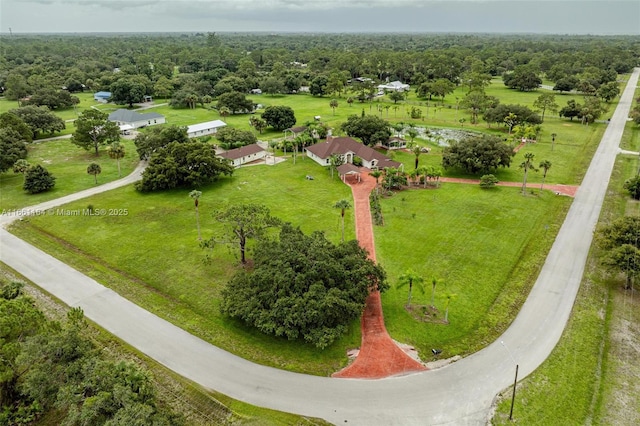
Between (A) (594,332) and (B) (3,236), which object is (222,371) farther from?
(B) (3,236)

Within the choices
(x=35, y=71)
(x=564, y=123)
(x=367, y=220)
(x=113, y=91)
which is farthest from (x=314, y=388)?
(x=35, y=71)

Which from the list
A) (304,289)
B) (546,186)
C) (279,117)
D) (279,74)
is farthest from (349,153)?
(279,74)

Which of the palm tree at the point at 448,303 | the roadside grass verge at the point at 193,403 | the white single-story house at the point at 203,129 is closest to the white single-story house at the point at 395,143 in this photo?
the white single-story house at the point at 203,129

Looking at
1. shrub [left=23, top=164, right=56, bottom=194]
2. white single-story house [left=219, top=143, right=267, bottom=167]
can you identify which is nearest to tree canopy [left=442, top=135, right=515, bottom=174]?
white single-story house [left=219, top=143, right=267, bottom=167]

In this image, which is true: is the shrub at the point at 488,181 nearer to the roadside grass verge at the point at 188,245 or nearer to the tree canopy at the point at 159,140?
the roadside grass verge at the point at 188,245

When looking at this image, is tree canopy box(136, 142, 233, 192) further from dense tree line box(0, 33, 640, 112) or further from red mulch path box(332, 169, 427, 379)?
dense tree line box(0, 33, 640, 112)

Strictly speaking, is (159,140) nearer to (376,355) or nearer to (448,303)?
(376,355)
